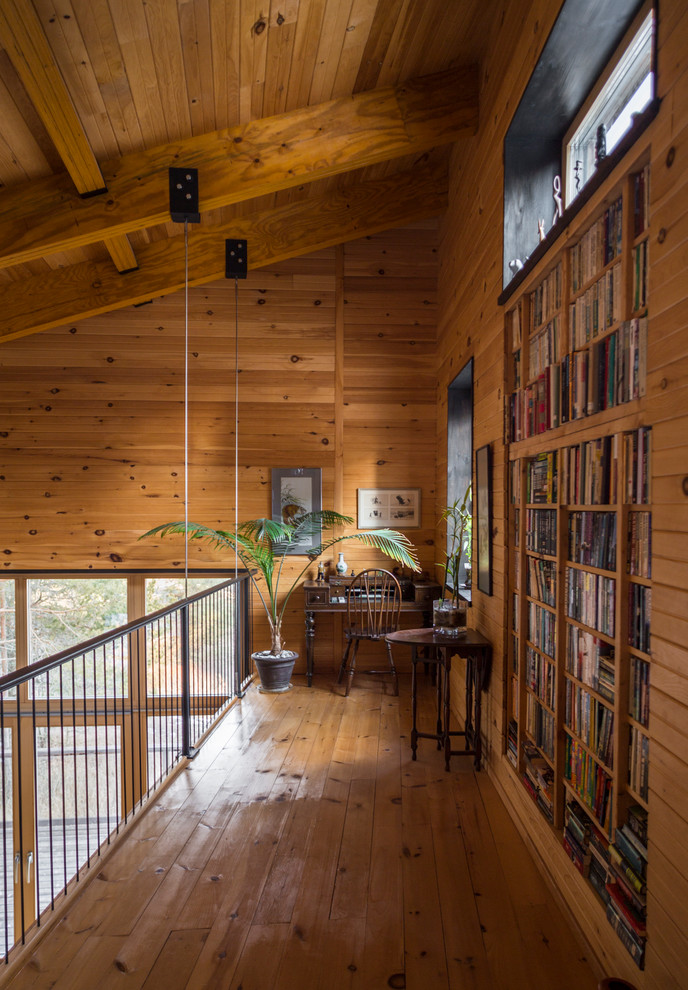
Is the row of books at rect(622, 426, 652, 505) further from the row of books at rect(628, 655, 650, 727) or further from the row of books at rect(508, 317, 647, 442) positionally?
the row of books at rect(628, 655, 650, 727)

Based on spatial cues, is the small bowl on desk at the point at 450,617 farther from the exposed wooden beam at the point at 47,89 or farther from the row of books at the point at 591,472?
the exposed wooden beam at the point at 47,89

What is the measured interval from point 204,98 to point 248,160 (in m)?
0.39

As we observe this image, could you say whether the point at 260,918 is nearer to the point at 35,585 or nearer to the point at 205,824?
the point at 205,824

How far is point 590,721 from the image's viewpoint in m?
2.02

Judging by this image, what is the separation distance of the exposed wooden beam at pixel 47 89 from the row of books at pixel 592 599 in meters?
2.91

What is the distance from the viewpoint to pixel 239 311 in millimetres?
5504

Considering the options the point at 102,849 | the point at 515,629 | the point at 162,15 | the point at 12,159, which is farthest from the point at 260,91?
the point at 102,849

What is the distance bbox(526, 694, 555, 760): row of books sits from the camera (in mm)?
2424

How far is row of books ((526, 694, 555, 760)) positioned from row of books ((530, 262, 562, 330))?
1556mm

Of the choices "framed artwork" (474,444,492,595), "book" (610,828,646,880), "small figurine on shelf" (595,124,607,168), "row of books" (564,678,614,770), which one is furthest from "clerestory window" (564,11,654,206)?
"book" (610,828,646,880)

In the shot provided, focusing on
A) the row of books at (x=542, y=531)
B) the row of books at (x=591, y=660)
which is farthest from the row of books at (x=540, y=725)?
the row of books at (x=542, y=531)

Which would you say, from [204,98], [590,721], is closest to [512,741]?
[590,721]

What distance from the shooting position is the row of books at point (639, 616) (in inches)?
64.7

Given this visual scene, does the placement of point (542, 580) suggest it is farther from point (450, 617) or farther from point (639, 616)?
point (450, 617)
